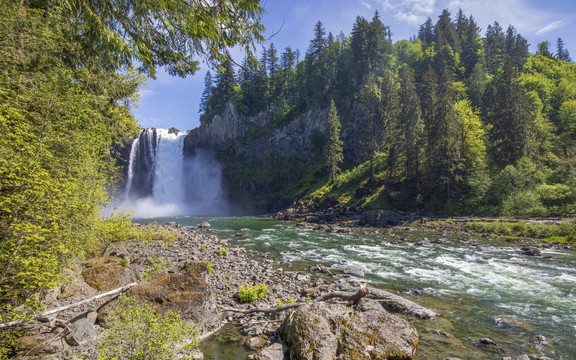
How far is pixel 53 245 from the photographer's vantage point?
511 centimetres

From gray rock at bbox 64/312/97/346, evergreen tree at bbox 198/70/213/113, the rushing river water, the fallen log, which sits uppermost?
evergreen tree at bbox 198/70/213/113

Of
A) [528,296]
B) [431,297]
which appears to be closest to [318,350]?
[431,297]

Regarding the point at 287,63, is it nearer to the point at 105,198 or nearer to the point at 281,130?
the point at 281,130

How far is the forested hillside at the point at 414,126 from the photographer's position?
35.3 meters

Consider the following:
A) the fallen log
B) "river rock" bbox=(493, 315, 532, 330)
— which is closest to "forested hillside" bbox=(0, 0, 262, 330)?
the fallen log

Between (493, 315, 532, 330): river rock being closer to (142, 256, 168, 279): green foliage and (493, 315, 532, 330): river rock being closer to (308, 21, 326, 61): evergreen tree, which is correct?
(142, 256, 168, 279): green foliage

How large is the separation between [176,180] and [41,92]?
240 feet

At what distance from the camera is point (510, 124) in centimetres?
3731

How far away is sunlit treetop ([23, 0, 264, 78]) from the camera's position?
5145mm

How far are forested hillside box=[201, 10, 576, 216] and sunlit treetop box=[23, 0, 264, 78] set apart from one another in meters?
0.81

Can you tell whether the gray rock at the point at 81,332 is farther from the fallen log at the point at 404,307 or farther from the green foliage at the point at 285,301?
the fallen log at the point at 404,307

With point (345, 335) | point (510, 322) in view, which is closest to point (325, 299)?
point (345, 335)

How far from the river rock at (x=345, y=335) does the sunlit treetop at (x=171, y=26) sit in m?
6.37

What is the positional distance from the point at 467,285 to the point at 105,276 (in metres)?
14.3
